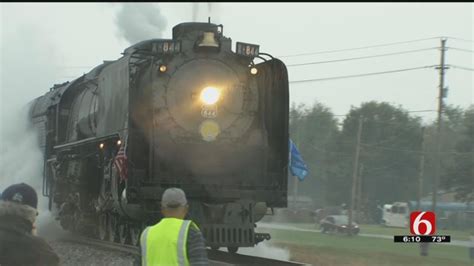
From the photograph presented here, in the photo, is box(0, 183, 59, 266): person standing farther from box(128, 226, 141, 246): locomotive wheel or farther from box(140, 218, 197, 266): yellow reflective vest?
box(128, 226, 141, 246): locomotive wheel

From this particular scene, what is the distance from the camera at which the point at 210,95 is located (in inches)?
441

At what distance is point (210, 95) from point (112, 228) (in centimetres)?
442

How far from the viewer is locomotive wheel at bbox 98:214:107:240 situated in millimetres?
14433

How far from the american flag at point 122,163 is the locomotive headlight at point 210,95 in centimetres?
161

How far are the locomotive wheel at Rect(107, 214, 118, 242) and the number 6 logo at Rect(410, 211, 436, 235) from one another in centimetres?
656

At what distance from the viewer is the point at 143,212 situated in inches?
431

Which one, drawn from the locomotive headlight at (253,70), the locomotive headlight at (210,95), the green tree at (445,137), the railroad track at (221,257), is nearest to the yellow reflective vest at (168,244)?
the railroad track at (221,257)

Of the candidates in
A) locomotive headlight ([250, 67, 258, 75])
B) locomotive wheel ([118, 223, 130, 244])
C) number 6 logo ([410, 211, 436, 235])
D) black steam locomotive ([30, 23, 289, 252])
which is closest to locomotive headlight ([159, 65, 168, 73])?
black steam locomotive ([30, 23, 289, 252])

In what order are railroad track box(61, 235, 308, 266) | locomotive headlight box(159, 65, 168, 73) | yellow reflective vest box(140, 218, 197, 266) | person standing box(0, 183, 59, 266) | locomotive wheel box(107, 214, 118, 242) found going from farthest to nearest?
locomotive wheel box(107, 214, 118, 242) → locomotive headlight box(159, 65, 168, 73) → railroad track box(61, 235, 308, 266) → yellow reflective vest box(140, 218, 197, 266) → person standing box(0, 183, 59, 266)

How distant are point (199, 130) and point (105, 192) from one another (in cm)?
291

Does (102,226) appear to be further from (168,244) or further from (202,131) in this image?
(168,244)

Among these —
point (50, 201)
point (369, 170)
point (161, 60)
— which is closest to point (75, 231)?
point (50, 201)

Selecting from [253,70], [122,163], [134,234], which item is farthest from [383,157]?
[122,163]

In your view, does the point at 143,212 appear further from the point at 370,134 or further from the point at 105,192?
the point at 370,134
